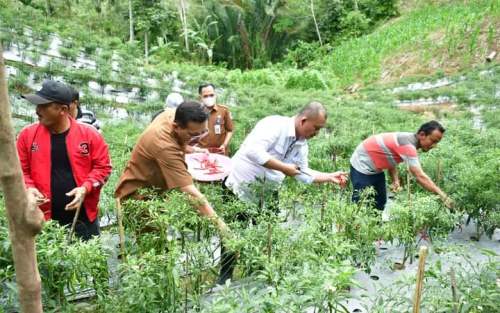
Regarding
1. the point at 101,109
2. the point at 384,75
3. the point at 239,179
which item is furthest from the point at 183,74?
the point at 239,179

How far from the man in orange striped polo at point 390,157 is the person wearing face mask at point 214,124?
135 cm

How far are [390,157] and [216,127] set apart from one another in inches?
68.2

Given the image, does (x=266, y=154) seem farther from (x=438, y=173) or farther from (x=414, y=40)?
(x=414, y=40)

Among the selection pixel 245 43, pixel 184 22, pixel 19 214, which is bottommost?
pixel 19 214

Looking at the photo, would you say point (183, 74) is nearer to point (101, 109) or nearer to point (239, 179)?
point (101, 109)

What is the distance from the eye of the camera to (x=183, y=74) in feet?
39.0

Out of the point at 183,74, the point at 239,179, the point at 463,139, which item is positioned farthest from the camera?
the point at 183,74

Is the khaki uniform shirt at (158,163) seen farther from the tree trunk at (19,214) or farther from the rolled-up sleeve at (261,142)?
the tree trunk at (19,214)

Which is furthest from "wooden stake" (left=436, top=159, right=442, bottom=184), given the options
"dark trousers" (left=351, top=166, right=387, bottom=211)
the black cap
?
the black cap

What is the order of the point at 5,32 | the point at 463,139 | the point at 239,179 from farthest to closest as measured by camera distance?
the point at 5,32
the point at 463,139
the point at 239,179

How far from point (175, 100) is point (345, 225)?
1968mm

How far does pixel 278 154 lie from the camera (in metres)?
A: 3.30

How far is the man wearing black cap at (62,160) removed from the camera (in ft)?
8.30

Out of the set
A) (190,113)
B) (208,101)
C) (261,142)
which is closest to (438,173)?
(261,142)
